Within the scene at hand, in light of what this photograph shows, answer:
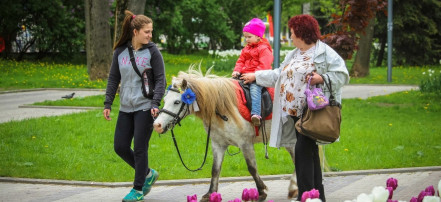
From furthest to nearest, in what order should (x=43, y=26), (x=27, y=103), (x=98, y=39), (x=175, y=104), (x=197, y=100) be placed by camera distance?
(x=43, y=26) < (x=98, y=39) < (x=27, y=103) < (x=197, y=100) < (x=175, y=104)

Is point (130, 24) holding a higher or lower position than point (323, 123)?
higher

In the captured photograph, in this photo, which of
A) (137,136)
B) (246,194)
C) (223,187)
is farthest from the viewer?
(223,187)

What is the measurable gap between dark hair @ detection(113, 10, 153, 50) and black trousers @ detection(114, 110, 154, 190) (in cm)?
76

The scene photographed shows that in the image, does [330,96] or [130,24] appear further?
[130,24]

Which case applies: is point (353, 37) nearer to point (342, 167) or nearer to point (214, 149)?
point (342, 167)

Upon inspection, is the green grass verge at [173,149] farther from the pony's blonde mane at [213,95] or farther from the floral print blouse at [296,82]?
the floral print blouse at [296,82]

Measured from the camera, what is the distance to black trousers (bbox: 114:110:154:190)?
712cm

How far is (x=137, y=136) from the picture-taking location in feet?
23.3

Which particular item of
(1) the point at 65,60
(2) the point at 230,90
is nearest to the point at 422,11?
(1) the point at 65,60

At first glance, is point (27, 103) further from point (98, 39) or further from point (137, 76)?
point (137, 76)

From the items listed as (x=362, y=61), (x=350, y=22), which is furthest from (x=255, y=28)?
(x=362, y=61)

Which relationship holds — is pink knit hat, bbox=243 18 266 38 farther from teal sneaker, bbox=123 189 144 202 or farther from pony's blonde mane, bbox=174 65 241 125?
teal sneaker, bbox=123 189 144 202

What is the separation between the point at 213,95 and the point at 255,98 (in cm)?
44

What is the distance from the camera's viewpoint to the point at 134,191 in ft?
23.8
